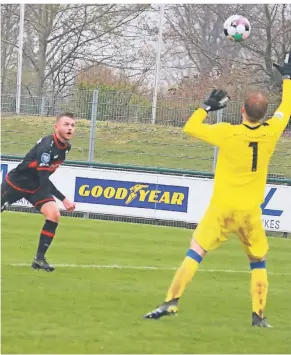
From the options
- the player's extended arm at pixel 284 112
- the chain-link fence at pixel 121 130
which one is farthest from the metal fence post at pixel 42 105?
the player's extended arm at pixel 284 112

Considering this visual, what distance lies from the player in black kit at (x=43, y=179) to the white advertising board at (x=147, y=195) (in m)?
8.53

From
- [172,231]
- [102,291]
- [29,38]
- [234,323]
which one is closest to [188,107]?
[172,231]

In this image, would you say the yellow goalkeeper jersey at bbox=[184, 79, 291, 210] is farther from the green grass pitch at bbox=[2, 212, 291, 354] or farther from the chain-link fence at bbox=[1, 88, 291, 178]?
the chain-link fence at bbox=[1, 88, 291, 178]

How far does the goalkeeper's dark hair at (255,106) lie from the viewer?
27.9 feet

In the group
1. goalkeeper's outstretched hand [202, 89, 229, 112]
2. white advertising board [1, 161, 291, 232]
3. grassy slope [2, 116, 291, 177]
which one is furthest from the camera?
grassy slope [2, 116, 291, 177]

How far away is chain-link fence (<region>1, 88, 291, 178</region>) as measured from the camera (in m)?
21.2

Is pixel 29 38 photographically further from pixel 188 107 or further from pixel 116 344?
pixel 116 344

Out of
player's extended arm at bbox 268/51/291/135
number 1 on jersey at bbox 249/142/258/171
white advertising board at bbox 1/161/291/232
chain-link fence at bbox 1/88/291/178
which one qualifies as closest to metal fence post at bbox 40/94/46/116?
chain-link fence at bbox 1/88/291/178

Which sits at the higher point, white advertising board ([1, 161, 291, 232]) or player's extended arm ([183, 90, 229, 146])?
player's extended arm ([183, 90, 229, 146])

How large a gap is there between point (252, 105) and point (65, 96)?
14281 mm

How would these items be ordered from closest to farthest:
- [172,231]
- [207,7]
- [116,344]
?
[116,344] < [172,231] < [207,7]

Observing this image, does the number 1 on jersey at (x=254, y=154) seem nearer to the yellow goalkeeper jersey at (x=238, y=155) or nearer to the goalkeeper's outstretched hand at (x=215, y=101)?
the yellow goalkeeper jersey at (x=238, y=155)

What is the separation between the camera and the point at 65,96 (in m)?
22.5

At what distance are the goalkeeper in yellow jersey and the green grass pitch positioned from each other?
0.38 m
